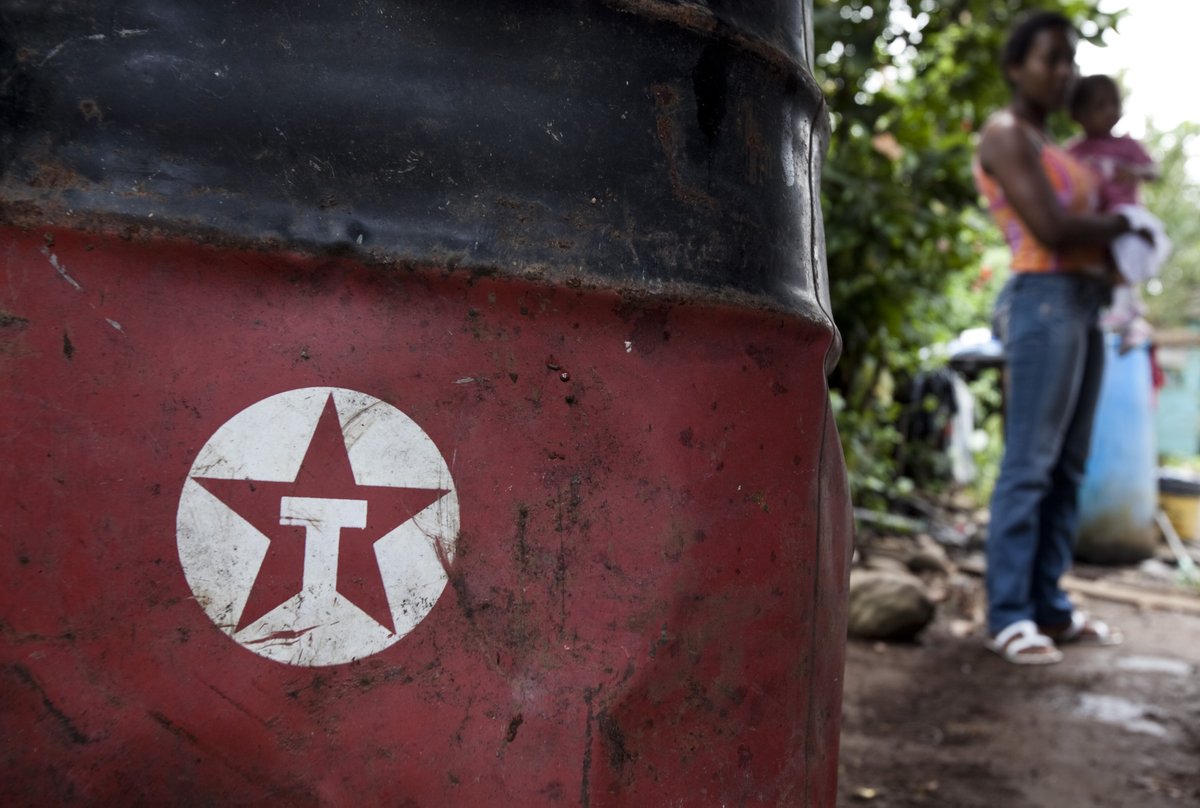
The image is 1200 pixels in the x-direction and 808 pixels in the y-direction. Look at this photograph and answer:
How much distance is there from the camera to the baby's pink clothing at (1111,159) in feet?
9.32

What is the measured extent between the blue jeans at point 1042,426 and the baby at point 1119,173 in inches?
5.1

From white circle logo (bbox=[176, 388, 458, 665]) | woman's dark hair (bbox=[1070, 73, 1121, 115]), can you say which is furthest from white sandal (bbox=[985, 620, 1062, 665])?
white circle logo (bbox=[176, 388, 458, 665])

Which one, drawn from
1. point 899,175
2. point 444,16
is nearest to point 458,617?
point 444,16

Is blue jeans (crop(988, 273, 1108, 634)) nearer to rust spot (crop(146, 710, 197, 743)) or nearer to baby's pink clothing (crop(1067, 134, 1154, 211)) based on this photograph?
baby's pink clothing (crop(1067, 134, 1154, 211))

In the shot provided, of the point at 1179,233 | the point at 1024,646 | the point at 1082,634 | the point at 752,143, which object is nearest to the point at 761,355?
the point at 752,143

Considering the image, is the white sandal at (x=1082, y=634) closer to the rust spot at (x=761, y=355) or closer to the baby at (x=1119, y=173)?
the baby at (x=1119, y=173)

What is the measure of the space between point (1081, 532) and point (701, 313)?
4350mm

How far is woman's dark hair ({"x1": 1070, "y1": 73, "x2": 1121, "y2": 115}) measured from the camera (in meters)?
3.04

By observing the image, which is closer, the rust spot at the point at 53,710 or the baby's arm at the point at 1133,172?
the rust spot at the point at 53,710

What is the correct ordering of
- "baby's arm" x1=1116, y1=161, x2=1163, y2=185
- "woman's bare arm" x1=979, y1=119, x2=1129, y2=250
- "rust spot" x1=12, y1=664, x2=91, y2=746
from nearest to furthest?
1. "rust spot" x1=12, y1=664, x2=91, y2=746
2. "woman's bare arm" x1=979, y1=119, x2=1129, y2=250
3. "baby's arm" x1=1116, y1=161, x2=1163, y2=185

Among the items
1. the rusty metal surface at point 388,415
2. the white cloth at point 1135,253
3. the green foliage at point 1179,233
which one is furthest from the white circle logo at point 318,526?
the green foliage at point 1179,233

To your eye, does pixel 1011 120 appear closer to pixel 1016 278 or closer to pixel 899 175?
pixel 1016 278

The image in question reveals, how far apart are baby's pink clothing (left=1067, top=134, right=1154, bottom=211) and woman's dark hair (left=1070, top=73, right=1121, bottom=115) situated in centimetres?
11

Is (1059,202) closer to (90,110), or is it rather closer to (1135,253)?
(1135,253)
